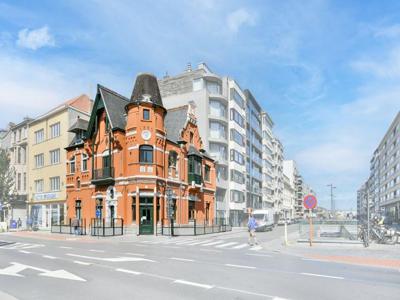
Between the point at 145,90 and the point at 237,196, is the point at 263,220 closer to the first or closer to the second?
the point at 237,196

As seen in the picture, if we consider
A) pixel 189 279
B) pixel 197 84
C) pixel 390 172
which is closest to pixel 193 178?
pixel 197 84

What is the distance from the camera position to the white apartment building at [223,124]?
54259mm

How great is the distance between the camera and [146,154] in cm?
3478

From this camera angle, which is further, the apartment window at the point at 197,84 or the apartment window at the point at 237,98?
the apartment window at the point at 237,98

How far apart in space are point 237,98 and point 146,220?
33.1m

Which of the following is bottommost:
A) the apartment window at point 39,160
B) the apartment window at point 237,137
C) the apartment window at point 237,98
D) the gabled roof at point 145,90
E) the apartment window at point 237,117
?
the apartment window at point 39,160

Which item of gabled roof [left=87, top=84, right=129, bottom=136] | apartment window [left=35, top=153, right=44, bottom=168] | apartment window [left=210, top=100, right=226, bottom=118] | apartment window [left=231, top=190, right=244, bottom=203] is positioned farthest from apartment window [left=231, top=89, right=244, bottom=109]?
apartment window [left=35, top=153, right=44, bottom=168]

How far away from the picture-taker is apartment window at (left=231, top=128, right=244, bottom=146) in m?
58.1

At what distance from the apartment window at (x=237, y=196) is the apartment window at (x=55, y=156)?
2422cm

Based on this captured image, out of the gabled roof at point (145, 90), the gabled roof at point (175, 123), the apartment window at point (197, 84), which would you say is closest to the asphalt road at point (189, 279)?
the gabled roof at point (145, 90)

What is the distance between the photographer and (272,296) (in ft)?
27.7

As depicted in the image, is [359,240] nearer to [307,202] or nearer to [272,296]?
[307,202]

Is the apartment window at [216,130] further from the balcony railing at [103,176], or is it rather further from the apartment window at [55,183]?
the balcony railing at [103,176]

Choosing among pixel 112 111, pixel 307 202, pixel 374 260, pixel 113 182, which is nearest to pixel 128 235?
pixel 113 182
